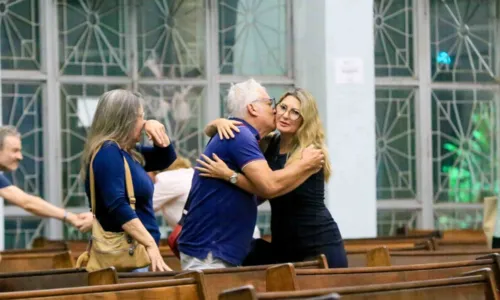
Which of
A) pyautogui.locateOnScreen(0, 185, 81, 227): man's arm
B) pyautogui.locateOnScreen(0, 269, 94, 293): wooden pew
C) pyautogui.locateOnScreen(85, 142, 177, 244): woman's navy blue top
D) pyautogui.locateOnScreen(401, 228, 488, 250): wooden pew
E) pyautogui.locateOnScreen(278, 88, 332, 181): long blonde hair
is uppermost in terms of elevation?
pyautogui.locateOnScreen(278, 88, 332, 181): long blonde hair

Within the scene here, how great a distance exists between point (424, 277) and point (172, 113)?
618cm

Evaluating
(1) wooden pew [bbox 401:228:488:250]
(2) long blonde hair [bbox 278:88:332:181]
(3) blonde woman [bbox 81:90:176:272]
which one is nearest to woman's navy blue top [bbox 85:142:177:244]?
(3) blonde woman [bbox 81:90:176:272]

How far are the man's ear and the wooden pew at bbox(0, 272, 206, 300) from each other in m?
1.88

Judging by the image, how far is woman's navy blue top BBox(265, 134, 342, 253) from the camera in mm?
6363

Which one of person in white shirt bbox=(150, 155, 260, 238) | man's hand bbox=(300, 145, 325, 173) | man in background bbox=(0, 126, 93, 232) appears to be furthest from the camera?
person in white shirt bbox=(150, 155, 260, 238)

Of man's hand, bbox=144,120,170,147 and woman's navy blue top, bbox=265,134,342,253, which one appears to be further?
man's hand, bbox=144,120,170,147

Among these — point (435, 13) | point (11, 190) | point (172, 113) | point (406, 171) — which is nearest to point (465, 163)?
point (406, 171)

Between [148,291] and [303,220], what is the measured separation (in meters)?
2.00

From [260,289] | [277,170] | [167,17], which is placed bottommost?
[260,289]

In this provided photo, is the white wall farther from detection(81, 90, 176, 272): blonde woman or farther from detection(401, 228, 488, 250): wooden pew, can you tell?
detection(81, 90, 176, 272): blonde woman

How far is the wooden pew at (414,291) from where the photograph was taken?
3.63 metres

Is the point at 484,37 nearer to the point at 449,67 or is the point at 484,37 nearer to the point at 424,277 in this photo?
the point at 449,67

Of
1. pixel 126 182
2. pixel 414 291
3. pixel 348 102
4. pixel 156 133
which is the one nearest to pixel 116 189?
pixel 126 182

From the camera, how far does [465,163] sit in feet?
39.2
